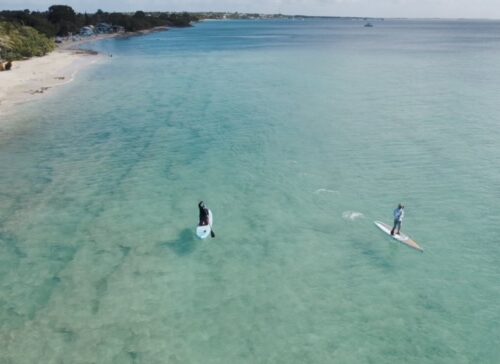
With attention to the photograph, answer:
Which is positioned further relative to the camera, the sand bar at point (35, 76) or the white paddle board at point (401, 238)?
Answer: the sand bar at point (35, 76)

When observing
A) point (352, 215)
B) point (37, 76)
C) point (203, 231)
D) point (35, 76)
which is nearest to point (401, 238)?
point (352, 215)

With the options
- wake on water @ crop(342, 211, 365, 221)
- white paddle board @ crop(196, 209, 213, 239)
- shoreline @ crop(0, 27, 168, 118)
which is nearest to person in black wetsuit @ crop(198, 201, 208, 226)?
white paddle board @ crop(196, 209, 213, 239)

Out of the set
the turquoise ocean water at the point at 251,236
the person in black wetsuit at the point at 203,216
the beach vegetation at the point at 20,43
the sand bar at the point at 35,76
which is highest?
the beach vegetation at the point at 20,43

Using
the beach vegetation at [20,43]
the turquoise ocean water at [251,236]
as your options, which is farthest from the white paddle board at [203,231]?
the beach vegetation at [20,43]

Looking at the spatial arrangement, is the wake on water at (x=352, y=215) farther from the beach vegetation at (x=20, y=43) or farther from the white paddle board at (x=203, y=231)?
the beach vegetation at (x=20, y=43)

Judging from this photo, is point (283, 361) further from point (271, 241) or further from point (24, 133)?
point (24, 133)

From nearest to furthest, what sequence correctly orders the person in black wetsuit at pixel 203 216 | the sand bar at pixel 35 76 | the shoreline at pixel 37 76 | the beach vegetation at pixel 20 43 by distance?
the person in black wetsuit at pixel 203 216
the shoreline at pixel 37 76
the sand bar at pixel 35 76
the beach vegetation at pixel 20 43

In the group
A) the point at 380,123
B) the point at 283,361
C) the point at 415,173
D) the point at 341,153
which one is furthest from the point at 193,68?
the point at 283,361

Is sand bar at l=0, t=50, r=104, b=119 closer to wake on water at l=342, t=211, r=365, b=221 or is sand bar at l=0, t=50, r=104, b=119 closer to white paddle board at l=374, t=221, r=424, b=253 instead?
wake on water at l=342, t=211, r=365, b=221
